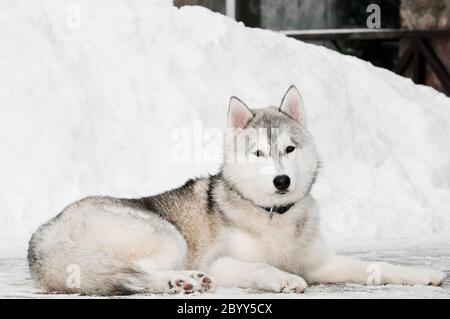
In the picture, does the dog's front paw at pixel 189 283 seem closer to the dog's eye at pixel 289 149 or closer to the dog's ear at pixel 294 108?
the dog's eye at pixel 289 149

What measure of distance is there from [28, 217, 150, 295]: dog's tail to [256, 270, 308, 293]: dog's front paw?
759mm

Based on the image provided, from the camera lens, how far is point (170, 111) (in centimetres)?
→ 1123

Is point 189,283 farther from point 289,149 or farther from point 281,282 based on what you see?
point 289,149

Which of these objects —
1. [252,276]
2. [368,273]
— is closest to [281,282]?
[252,276]

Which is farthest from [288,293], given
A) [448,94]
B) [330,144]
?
[448,94]

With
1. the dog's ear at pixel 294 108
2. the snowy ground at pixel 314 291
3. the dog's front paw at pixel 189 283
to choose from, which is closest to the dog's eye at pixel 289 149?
the dog's ear at pixel 294 108

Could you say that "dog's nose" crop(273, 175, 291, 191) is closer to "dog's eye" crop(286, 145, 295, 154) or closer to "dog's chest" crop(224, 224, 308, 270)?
"dog's eye" crop(286, 145, 295, 154)

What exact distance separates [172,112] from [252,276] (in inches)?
210

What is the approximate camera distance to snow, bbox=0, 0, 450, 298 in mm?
10117

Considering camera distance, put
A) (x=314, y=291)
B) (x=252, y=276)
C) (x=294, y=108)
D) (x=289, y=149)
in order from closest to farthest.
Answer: (x=252, y=276), (x=314, y=291), (x=289, y=149), (x=294, y=108)

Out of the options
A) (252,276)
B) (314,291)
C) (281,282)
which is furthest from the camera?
(314,291)

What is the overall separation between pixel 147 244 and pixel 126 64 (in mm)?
6001

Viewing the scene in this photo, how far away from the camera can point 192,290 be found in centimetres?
588

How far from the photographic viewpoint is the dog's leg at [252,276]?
5.96 m
